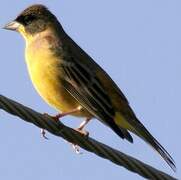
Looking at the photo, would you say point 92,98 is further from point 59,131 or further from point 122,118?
point 59,131

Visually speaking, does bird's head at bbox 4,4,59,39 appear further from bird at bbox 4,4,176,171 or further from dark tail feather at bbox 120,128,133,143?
dark tail feather at bbox 120,128,133,143

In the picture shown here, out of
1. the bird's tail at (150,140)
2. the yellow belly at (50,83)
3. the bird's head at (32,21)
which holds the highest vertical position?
the bird's head at (32,21)

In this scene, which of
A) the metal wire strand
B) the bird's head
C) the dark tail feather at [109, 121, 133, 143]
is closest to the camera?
the metal wire strand

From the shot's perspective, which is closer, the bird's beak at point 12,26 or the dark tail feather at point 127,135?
the dark tail feather at point 127,135

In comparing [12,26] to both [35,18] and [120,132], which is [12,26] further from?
[120,132]

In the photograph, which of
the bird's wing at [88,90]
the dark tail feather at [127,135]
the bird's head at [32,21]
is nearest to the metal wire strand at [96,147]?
the bird's wing at [88,90]

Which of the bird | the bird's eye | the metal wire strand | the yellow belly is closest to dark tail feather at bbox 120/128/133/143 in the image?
the bird

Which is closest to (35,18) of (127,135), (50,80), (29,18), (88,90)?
(29,18)

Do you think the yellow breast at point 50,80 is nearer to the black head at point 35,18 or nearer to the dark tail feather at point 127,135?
the dark tail feather at point 127,135
